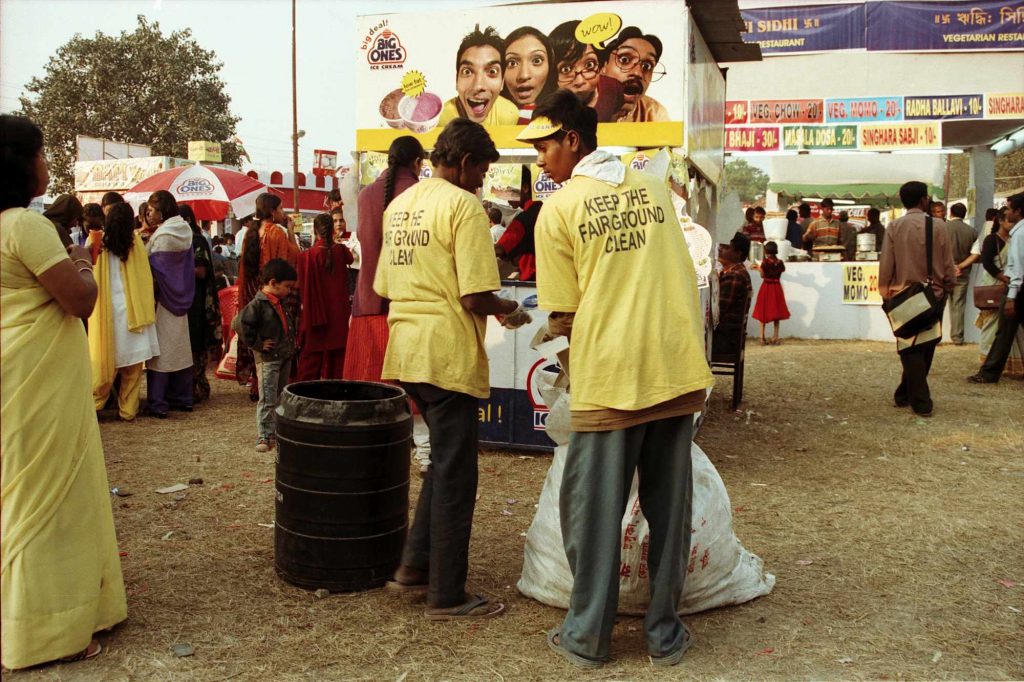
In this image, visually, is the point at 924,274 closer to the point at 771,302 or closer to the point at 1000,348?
the point at 1000,348

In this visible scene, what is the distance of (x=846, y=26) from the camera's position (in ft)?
77.7

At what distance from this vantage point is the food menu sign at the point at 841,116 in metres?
22.2

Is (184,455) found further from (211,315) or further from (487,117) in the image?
(487,117)

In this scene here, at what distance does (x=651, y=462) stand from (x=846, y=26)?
2313 cm

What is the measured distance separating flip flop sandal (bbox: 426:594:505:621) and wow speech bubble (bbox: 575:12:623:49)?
15.5 ft

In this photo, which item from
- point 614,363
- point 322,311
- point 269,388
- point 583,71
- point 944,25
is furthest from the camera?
point 944,25

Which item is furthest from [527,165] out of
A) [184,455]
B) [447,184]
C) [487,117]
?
[447,184]

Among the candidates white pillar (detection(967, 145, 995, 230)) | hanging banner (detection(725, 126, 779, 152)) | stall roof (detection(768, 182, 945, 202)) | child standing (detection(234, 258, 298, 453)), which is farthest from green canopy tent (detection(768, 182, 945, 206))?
child standing (detection(234, 258, 298, 453))

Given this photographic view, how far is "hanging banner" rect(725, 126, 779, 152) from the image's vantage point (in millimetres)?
22702

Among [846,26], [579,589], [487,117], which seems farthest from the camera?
[846,26]

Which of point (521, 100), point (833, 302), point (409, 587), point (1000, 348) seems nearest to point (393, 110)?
point (521, 100)

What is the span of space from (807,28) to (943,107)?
12.5 ft

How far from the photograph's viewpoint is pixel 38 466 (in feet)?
10.9

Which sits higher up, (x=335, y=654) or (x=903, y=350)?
(x=903, y=350)
